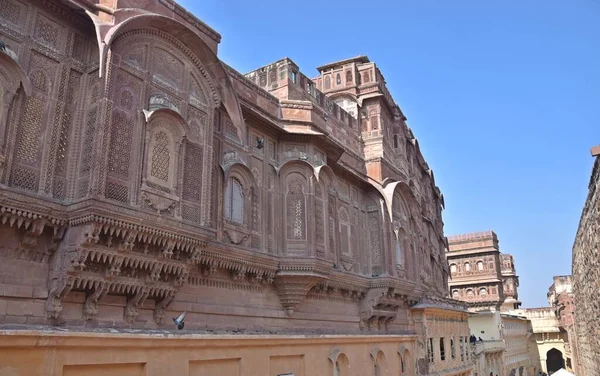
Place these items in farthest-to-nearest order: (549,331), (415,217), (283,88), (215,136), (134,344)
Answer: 1. (549,331)
2. (415,217)
3. (283,88)
4. (215,136)
5. (134,344)

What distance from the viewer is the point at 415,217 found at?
20.1 metres

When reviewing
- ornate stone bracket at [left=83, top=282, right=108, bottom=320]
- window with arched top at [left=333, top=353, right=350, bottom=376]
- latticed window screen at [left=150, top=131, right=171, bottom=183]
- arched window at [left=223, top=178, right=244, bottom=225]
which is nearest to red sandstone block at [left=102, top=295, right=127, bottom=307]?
ornate stone bracket at [left=83, top=282, right=108, bottom=320]

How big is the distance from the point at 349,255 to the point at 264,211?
4143 mm

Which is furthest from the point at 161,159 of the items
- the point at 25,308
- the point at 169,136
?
the point at 25,308

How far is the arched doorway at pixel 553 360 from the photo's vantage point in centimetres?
5579

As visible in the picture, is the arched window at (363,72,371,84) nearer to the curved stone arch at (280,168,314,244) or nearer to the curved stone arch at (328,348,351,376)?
the curved stone arch at (280,168,314,244)

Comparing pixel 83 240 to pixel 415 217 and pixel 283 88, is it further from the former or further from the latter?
pixel 415 217

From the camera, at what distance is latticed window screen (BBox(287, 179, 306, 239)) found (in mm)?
12703

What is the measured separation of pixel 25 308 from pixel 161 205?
2564mm

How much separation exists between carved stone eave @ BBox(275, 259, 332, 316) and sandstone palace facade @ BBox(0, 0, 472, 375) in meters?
0.03

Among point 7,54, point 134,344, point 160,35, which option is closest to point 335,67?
point 160,35

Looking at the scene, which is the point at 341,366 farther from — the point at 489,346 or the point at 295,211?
the point at 489,346

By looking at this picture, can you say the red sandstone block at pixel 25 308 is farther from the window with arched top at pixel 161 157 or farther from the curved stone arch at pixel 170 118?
the curved stone arch at pixel 170 118

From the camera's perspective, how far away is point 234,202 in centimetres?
1155
